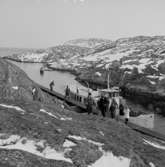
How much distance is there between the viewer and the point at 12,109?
1236 centimetres

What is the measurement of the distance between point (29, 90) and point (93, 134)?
14293mm

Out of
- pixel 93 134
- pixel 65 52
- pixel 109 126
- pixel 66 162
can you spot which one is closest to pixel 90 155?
pixel 66 162

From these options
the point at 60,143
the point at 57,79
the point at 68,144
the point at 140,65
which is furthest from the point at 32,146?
the point at 57,79

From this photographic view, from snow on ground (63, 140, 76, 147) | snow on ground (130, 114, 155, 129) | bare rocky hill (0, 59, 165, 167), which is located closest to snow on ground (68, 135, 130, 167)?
bare rocky hill (0, 59, 165, 167)

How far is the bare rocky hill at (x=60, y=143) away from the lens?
8.28 metres

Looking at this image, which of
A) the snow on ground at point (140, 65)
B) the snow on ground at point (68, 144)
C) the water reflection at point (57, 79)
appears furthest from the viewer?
the water reflection at point (57, 79)

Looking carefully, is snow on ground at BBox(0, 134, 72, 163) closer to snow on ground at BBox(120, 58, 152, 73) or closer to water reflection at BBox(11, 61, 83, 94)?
water reflection at BBox(11, 61, 83, 94)

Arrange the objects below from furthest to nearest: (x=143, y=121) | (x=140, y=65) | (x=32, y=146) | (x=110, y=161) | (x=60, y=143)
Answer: (x=140, y=65), (x=143, y=121), (x=60, y=143), (x=110, y=161), (x=32, y=146)

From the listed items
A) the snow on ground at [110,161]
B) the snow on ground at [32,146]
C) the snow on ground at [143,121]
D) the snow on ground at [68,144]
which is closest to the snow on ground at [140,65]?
the snow on ground at [143,121]

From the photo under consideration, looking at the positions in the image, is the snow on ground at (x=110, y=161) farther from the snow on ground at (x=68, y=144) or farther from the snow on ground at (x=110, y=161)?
the snow on ground at (x=68, y=144)

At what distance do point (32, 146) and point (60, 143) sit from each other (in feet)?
4.06

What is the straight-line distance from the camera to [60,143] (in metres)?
9.62

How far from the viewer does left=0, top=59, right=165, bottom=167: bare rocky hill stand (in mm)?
8281

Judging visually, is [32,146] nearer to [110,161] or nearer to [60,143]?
[60,143]
